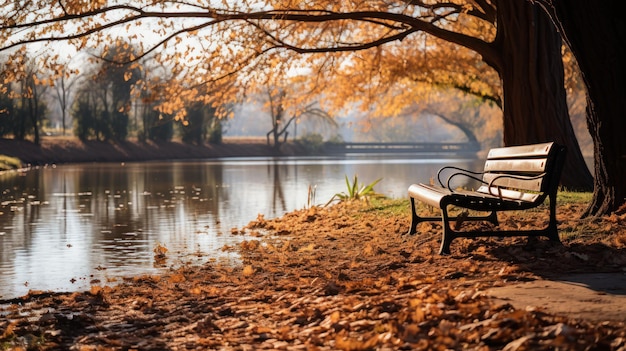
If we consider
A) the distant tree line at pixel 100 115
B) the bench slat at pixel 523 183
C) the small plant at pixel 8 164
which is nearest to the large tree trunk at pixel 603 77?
the bench slat at pixel 523 183

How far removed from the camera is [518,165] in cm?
910

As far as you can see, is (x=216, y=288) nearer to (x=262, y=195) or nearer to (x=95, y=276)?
(x=95, y=276)

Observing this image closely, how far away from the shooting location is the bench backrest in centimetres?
814

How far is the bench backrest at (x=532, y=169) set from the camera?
814 centimetres

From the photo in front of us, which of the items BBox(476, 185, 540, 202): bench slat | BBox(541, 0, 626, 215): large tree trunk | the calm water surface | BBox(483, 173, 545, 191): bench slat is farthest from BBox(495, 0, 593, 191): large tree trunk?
BBox(476, 185, 540, 202): bench slat

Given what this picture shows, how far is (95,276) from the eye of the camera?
891 centimetres

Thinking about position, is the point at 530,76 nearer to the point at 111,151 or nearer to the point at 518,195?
the point at 518,195

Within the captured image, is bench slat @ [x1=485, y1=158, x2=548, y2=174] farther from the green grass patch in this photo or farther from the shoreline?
the shoreline

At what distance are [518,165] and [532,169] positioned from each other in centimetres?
55

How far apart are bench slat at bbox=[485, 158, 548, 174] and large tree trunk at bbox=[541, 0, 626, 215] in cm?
117

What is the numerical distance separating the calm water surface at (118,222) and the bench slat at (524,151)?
3.45 meters

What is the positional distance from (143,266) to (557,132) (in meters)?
8.64

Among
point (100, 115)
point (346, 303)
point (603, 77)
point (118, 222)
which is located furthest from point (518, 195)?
point (100, 115)

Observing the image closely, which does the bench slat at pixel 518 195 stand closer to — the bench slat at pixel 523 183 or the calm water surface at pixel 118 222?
the bench slat at pixel 523 183
